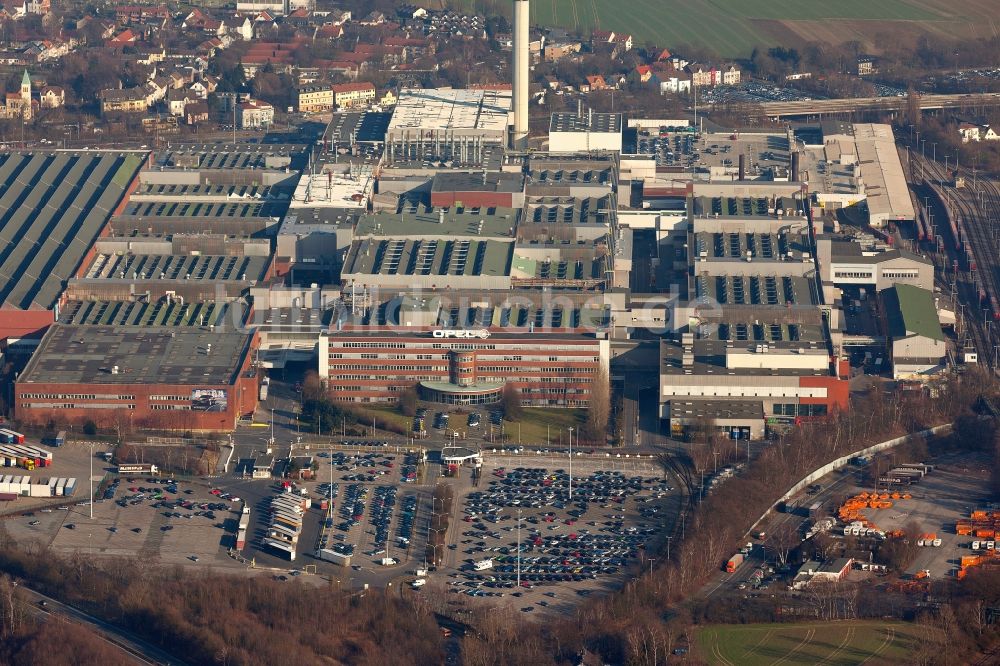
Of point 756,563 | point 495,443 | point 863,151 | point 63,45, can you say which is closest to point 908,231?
point 863,151

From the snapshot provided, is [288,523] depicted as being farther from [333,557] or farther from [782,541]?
[782,541]

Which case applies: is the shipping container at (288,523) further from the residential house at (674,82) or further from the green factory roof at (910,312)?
the residential house at (674,82)

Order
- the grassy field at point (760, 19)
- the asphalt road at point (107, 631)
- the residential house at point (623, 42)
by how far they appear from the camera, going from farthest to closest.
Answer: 1. the grassy field at point (760, 19)
2. the residential house at point (623, 42)
3. the asphalt road at point (107, 631)

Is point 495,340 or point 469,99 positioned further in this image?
point 469,99

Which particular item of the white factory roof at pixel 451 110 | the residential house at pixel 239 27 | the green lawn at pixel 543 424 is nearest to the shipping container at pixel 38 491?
the green lawn at pixel 543 424

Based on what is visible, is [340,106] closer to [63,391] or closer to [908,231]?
[908,231]
